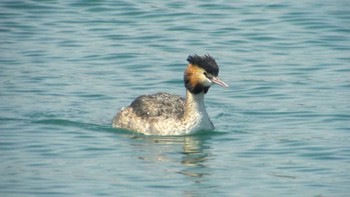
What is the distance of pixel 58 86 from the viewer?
84.7 ft

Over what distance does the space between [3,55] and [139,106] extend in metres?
7.83

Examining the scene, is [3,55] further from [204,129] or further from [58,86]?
[204,129]

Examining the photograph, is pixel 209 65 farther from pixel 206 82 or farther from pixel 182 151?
pixel 182 151

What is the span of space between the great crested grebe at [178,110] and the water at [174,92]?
0.29 m

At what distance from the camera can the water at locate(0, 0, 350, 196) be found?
728 inches

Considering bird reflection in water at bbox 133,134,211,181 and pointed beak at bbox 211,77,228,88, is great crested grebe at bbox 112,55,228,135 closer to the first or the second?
pointed beak at bbox 211,77,228,88

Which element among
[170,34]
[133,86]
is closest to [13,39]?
[170,34]

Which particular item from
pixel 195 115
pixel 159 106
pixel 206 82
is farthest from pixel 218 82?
pixel 159 106

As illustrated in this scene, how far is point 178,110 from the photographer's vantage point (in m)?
22.5

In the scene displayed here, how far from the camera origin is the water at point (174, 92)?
728 inches

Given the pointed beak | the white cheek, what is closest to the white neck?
the white cheek

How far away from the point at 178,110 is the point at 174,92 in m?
3.24

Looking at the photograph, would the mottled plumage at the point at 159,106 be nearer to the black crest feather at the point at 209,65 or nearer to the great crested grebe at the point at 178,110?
the great crested grebe at the point at 178,110

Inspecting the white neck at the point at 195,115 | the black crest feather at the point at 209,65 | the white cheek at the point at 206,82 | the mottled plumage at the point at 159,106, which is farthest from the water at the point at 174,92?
the black crest feather at the point at 209,65
